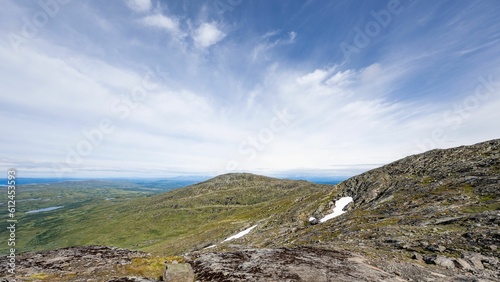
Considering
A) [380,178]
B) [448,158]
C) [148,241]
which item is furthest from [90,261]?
[148,241]

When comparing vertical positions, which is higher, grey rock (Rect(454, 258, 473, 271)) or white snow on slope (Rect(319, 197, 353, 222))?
grey rock (Rect(454, 258, 473, 271))

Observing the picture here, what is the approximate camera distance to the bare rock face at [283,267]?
16312 millimetres

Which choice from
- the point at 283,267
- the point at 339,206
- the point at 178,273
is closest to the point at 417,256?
the point at 283,267

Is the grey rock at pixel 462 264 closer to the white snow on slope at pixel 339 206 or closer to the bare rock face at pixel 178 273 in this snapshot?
the bare rock face at pixel 178 273

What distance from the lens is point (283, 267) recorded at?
694 inches

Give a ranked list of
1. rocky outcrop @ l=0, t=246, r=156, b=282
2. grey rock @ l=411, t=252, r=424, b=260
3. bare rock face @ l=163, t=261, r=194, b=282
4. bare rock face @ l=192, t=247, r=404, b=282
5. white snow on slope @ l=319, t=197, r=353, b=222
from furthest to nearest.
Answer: white snow on slope @ l=319, t=197, r=353, b=222 → grey rock @ l=411, t=252, r=424, b=260 → rocky outcrop @ l=0, t=246, r=156, b=282 → bare rock face @ l=192, t=247, r=404, b=282 → bare rock face @ l=163, t=261, r=194, b=282

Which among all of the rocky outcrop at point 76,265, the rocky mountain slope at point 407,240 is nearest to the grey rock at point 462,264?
the rocky mountain slope at point 407,240

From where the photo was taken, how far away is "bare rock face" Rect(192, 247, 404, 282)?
16.3 meters

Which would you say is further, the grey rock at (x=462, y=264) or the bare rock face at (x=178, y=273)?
the grey rock at (x=462, y=264)

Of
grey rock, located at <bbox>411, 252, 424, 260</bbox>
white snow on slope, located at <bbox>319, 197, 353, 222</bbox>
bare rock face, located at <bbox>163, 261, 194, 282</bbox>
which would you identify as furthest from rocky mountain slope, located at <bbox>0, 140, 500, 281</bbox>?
white snow on slope, located at <bbox>319, 197, 353, 222</bbox>

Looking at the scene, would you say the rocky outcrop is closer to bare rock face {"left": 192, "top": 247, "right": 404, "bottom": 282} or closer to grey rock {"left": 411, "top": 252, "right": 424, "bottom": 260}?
bare rock face {"left": 192, "top": 247, "right": 404, "bottom": 282}

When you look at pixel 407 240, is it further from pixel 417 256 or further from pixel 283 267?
pixel 283 267

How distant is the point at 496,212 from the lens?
107 feet

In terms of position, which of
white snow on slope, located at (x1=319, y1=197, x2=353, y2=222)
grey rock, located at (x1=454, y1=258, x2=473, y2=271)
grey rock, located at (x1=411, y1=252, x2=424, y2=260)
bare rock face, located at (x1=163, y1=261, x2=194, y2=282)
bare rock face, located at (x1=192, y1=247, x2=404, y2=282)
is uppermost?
bare rock face, located at (x1=163, y1=261, x2=194, y2=282)
